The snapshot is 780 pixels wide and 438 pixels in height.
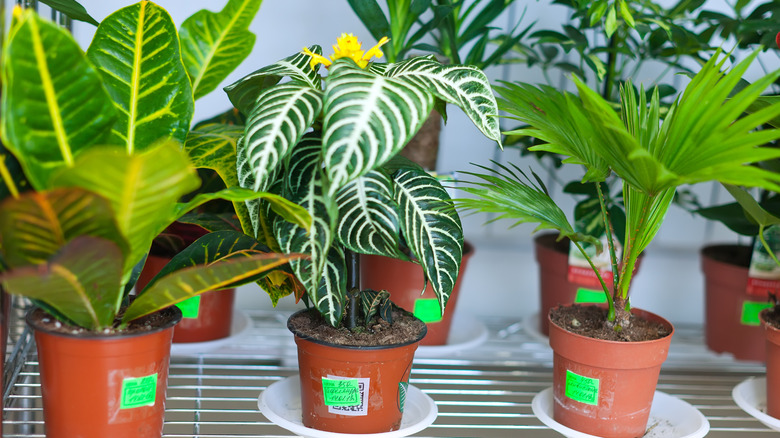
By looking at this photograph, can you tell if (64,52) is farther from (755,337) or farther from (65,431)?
(755,337)

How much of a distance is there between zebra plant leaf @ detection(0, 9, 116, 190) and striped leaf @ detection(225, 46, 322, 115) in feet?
0.78

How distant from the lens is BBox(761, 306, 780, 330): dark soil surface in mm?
1190

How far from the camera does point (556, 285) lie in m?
1.54

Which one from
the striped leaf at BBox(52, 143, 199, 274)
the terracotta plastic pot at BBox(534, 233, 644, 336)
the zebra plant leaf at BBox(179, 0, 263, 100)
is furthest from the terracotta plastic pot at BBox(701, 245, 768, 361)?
the striped leaf at BBox(52, 143, 199, 274)

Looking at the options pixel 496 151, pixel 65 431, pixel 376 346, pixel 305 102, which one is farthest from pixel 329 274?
pixel 496 151

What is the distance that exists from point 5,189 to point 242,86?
353mm

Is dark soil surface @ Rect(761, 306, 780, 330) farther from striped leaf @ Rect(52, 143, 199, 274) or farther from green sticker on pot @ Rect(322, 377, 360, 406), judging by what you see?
striped leaf @ Rect(52, 143, 199, 274)

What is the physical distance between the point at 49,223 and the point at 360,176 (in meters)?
0.35

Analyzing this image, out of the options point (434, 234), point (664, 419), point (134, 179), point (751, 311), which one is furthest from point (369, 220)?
point (751, 311)

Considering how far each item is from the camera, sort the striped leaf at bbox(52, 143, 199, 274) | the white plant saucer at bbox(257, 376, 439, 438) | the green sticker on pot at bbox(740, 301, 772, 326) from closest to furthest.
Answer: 1. the striped leaf at bbox(52, 143, 199, 274)
2. the white plant saucer at bbox(257, 376, 439, 438)
3. the green sticker on pot at bbox(740, 301, 772, 326)

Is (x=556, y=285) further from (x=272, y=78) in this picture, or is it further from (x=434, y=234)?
(x=272, y=78)

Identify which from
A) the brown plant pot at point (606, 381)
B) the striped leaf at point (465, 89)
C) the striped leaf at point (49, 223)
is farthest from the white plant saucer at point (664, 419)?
the striped leaf at point (49, 223)

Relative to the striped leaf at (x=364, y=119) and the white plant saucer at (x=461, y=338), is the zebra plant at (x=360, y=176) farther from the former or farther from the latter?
the white plant saucer at (x=461, y=338)

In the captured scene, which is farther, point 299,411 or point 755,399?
point 755,399
